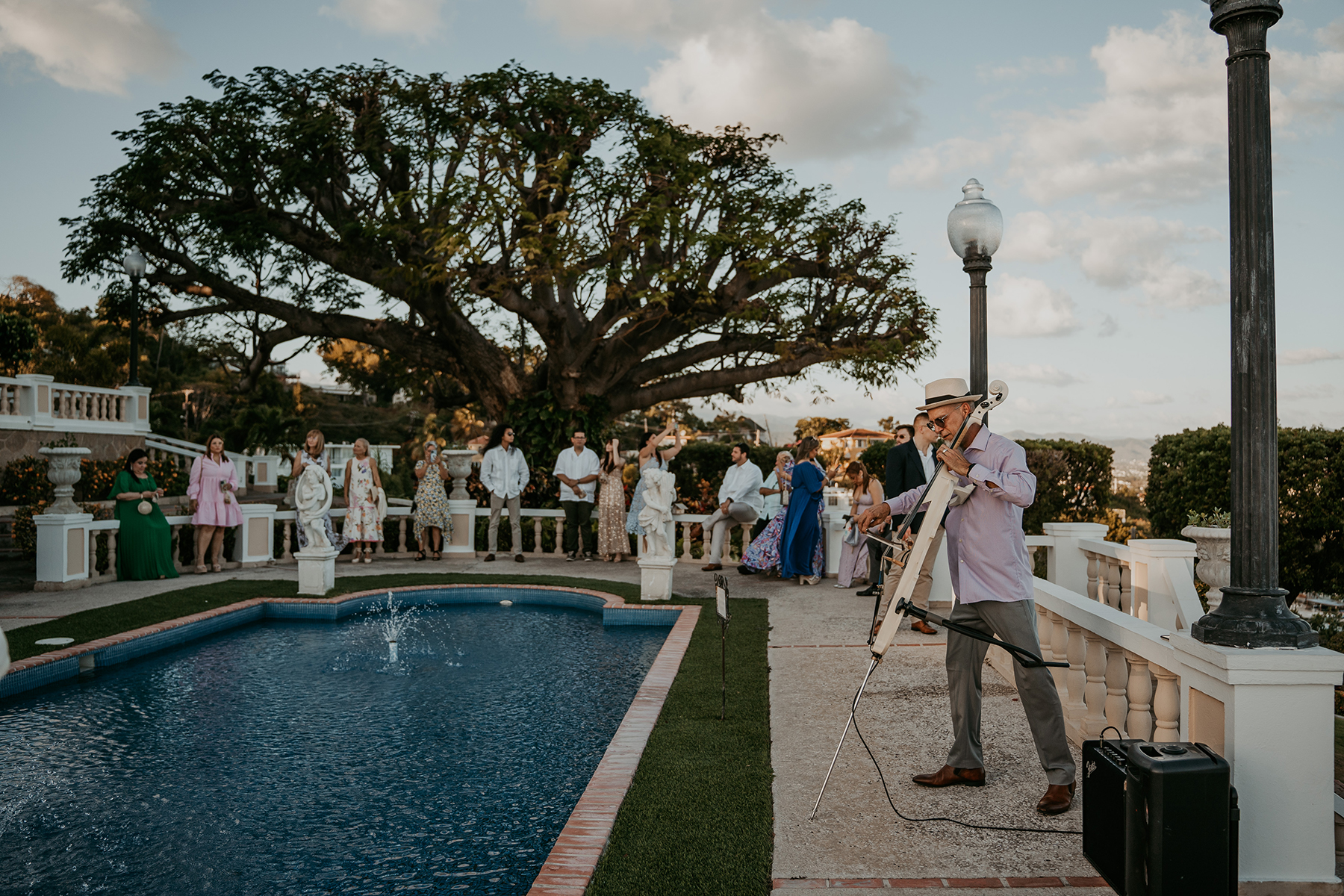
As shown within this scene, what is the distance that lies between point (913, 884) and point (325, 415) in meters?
40.0

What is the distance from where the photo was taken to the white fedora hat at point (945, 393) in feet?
13.0

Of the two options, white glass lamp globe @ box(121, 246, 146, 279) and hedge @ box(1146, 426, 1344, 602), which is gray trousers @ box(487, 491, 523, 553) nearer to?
hedge @ box(1146, 426, 1344, 602)

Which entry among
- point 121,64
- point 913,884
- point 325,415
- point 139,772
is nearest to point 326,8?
point 121,64

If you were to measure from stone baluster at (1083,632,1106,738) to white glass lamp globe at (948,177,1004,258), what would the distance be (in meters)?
2.74

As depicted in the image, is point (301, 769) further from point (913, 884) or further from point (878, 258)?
point (878, 258)

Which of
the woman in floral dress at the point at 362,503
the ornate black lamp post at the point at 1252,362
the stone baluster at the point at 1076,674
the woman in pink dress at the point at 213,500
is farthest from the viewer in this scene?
the woman in floral dress at the point at 362,503

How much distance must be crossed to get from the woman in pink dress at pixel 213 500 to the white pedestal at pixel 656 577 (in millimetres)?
6019

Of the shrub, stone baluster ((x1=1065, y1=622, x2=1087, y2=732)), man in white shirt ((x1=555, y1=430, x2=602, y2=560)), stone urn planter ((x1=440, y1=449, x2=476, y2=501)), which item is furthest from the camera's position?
the shrub

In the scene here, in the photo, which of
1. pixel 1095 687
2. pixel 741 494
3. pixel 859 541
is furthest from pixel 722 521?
pixel 1095 687

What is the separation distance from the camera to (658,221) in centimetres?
1684

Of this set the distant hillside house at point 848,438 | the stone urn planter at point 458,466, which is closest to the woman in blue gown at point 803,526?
the stone urn planter at point 458,466

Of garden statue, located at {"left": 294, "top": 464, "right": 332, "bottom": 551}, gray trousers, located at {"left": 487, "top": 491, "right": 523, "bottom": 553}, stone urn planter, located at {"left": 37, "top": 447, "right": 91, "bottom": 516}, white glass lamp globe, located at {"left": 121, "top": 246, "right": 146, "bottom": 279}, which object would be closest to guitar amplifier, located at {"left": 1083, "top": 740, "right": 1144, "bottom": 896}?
garden statue, located at {"left": 294, "top": 464, "right": 332, "bottom": 551}

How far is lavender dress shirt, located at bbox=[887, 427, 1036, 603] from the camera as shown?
3.90m

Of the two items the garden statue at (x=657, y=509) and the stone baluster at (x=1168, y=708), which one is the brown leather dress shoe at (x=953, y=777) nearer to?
the stone baluster at (x=1168, y=708)
